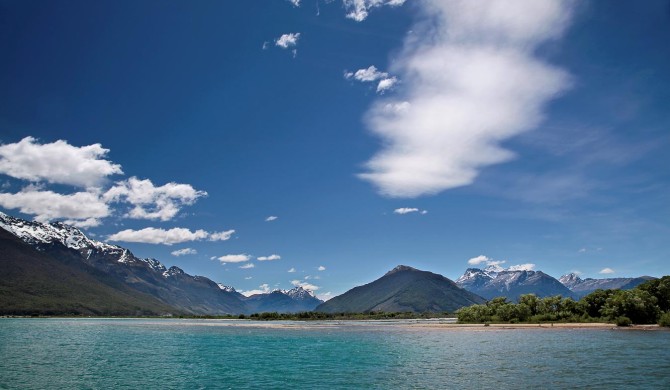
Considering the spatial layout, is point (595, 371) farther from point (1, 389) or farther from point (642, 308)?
point (642, 308)

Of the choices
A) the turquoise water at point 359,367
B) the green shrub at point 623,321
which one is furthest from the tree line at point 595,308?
the turquoise water at point 359,367

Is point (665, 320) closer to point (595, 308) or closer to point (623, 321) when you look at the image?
point (623, 321)

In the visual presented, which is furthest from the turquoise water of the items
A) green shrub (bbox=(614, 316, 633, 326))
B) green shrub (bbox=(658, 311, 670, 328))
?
green shrub (bbox=(614, 316, 633, 326))

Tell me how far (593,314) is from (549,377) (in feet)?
423

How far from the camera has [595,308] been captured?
156 m

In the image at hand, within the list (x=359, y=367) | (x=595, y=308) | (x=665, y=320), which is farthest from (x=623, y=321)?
(x=359, y=367)

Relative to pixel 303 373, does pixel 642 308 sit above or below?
above

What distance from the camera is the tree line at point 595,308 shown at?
418 feet

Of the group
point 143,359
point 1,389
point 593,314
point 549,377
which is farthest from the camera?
point 593,314

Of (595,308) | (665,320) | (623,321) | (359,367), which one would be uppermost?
(595,308)

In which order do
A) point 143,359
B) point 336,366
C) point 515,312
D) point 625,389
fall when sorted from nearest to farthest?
point 625,389 < point 336,366 < point 143,359 < point 515,312

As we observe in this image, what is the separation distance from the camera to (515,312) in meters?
176

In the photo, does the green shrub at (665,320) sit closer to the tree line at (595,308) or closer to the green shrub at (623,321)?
the tree line at (595,308)

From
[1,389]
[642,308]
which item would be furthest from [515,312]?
[1,389]
